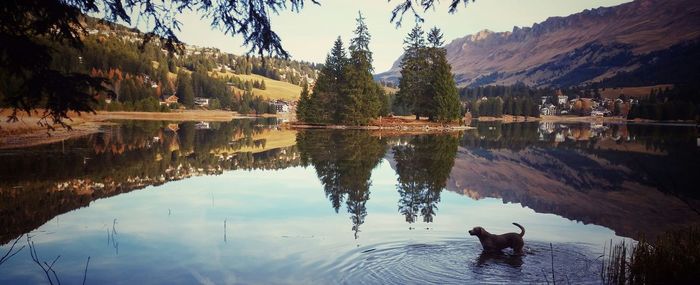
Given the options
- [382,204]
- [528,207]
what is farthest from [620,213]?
[382,204]

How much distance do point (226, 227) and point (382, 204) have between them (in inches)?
241

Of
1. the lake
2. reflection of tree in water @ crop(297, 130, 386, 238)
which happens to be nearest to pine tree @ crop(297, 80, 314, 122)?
reflection of tree in water @ crop(297, 130, 386, 238)

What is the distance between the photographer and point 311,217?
15.9m

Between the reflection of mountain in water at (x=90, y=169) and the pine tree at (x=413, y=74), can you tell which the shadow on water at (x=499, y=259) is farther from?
the pine tree at (x=413, y=74)

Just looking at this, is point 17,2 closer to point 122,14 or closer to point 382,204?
point 122,14

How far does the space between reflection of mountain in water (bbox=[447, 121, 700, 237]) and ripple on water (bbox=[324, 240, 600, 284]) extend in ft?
8.30

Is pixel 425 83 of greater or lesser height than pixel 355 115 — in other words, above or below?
above

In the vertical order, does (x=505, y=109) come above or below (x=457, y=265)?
above

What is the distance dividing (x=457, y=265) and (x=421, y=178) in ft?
47.8

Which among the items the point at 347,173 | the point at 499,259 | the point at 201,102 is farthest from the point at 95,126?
the point at 201,102

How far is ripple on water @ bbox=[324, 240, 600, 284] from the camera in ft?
32.6

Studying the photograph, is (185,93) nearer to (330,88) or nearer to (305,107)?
(305,107)

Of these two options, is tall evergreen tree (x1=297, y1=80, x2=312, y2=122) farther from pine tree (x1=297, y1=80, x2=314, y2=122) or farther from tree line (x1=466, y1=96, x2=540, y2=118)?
tree line (x1=466, y1=96, x2=540, y2=118)

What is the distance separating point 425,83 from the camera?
82.2 meters
